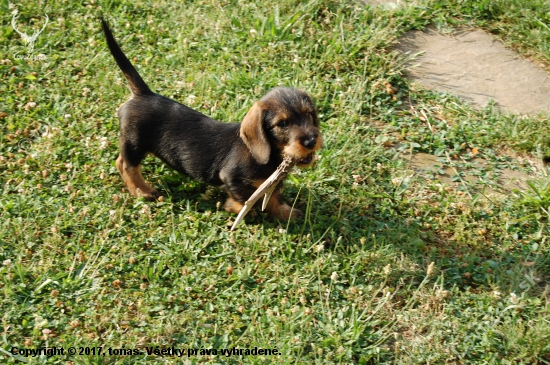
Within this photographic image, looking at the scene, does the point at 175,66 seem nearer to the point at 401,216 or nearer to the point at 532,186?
the point at 401,216

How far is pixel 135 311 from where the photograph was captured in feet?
14.7

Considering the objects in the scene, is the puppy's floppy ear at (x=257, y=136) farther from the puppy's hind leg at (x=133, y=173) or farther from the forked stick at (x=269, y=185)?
the puppy's hind leg at (x=133, y=173)

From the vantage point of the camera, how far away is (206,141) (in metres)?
5.23

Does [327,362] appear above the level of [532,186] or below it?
below

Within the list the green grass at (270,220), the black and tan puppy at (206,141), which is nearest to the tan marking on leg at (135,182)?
the black and tan puppy at (206,141)

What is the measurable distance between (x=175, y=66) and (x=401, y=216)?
9.57 feet

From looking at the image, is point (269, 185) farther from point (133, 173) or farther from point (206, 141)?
point (133, 173)

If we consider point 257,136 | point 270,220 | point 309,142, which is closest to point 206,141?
point 257,136

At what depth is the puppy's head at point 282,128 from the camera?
15.8 feet

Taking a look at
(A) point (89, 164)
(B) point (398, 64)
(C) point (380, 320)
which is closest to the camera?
(C) point (380, 320)

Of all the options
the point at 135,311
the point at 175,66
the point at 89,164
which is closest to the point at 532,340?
the point at 135,311

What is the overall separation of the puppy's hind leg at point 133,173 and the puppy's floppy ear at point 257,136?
0.96 metres

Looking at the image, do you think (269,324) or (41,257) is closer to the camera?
(269,324)

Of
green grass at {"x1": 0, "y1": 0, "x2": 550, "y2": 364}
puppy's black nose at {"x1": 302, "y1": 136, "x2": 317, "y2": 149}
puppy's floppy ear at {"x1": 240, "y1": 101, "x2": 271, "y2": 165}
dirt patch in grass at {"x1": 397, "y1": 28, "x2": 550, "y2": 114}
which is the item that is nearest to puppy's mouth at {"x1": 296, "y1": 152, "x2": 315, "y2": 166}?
puppy's black nose at {"x1": 302, "y1": 136, "x2": 317, "y2": 149}
